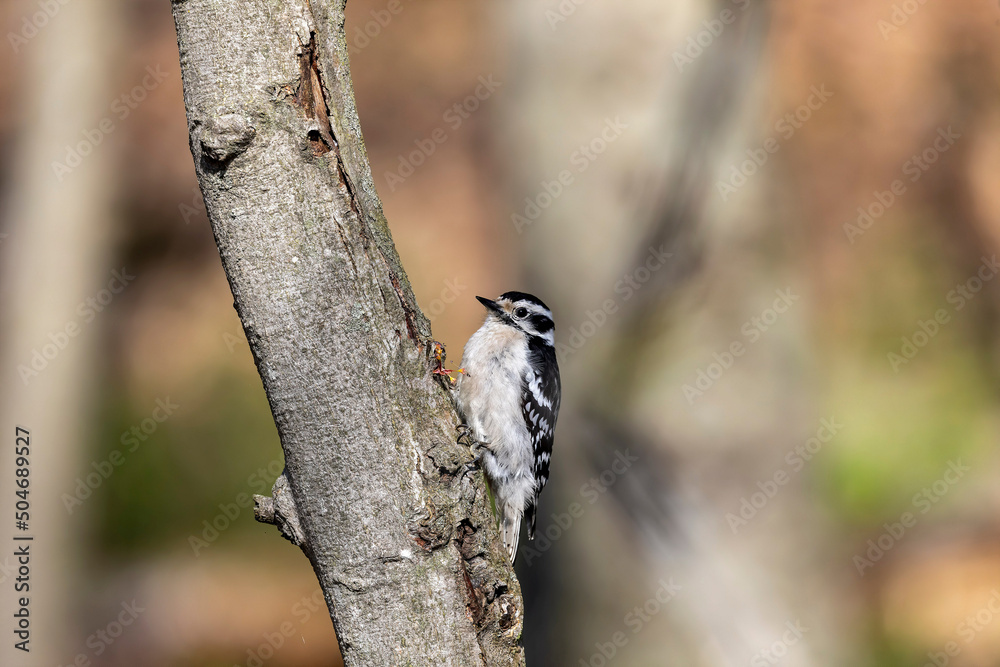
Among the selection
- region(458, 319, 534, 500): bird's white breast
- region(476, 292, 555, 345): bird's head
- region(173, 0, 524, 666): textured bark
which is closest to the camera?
region(173, 0, 524, 666): textured bark

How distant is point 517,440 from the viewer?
11.2 feet

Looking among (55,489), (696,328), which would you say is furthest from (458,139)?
(55,489)

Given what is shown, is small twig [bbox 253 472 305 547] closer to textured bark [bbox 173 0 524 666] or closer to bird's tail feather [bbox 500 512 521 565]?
textured bark [bbox 173 0 524 666]

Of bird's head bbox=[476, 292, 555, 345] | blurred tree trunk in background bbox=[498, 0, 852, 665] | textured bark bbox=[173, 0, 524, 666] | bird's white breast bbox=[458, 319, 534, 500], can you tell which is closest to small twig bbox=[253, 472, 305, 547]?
textured bark bbox=[173, 0, 524, 666]

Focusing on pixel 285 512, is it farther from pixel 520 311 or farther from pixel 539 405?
pixel 520 311

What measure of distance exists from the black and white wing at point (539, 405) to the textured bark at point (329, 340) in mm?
1657

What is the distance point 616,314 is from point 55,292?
5013mm

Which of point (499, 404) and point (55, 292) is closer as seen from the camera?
point (499, 404)

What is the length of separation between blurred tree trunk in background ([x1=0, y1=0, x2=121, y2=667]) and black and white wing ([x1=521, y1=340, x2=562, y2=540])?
4610mm

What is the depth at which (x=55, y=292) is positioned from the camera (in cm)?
642

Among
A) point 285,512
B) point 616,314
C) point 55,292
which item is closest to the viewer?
point 285,512

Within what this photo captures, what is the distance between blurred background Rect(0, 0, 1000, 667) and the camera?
194 inches

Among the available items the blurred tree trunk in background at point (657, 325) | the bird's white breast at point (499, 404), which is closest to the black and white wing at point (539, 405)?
the bird's white breast at point (499, 404)

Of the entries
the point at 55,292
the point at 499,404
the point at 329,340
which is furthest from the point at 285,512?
the point at 55,292
